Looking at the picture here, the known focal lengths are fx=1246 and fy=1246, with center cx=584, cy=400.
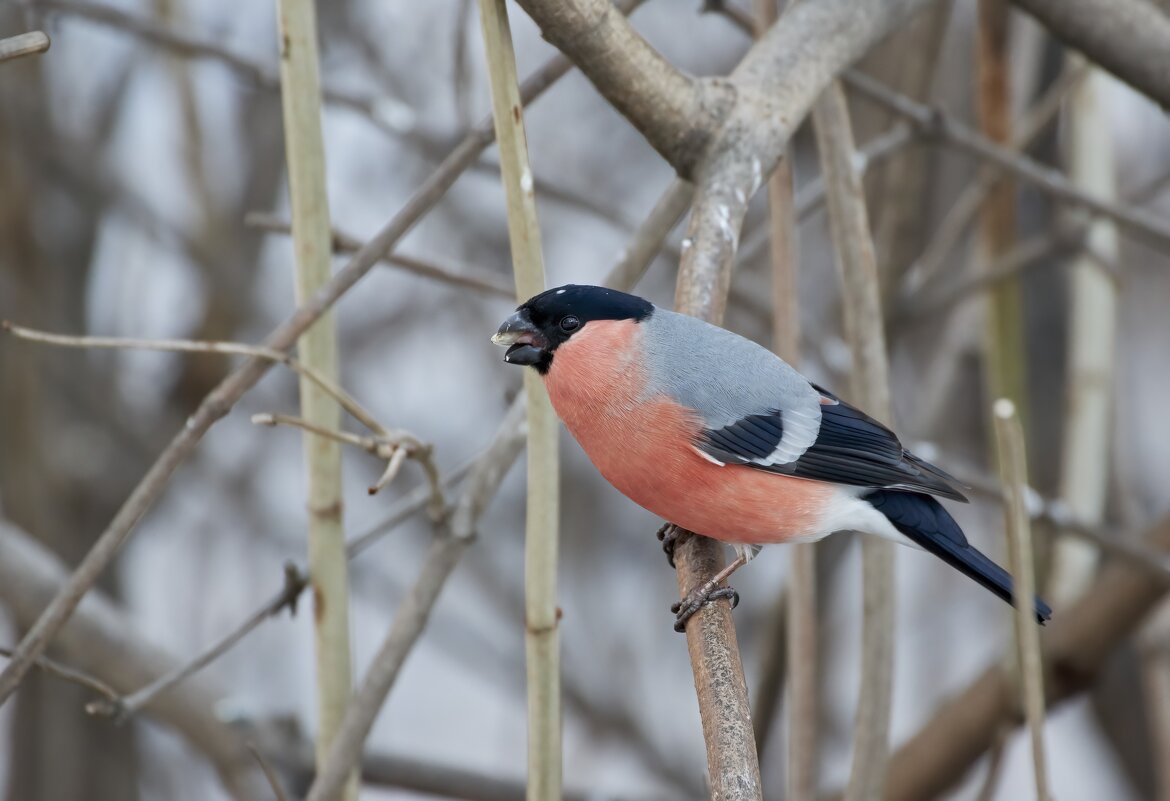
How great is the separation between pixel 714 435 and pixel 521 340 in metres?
0.33

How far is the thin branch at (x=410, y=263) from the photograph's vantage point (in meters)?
1.94

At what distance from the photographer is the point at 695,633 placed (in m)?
1.58

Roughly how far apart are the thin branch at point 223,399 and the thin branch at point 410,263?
225mm

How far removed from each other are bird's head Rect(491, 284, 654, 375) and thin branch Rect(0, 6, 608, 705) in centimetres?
24

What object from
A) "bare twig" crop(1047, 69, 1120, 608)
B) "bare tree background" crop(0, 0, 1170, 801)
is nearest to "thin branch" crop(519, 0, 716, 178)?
"bare tree background" crop(0, 0, 1170, 801)

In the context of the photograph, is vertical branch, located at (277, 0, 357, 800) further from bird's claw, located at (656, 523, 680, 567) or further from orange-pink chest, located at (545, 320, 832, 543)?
bird's claw, located at (656, 523, 680, 567)

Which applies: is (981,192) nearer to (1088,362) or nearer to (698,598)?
(1088,362)

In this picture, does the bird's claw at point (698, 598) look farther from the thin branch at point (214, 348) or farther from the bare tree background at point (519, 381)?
the thin branch at point (214, 348)

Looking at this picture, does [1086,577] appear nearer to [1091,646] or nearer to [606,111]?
[1091,646]

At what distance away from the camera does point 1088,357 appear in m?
2.89

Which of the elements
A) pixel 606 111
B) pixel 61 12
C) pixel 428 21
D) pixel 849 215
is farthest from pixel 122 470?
pixel 849 215

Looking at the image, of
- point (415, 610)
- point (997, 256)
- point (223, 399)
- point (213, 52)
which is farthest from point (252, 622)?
point (997, 256)

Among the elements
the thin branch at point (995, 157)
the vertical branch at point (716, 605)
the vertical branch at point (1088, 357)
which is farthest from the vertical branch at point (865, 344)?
the vertical branch at point (1088, 357)

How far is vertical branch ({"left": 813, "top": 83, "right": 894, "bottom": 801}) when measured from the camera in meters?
1.86
